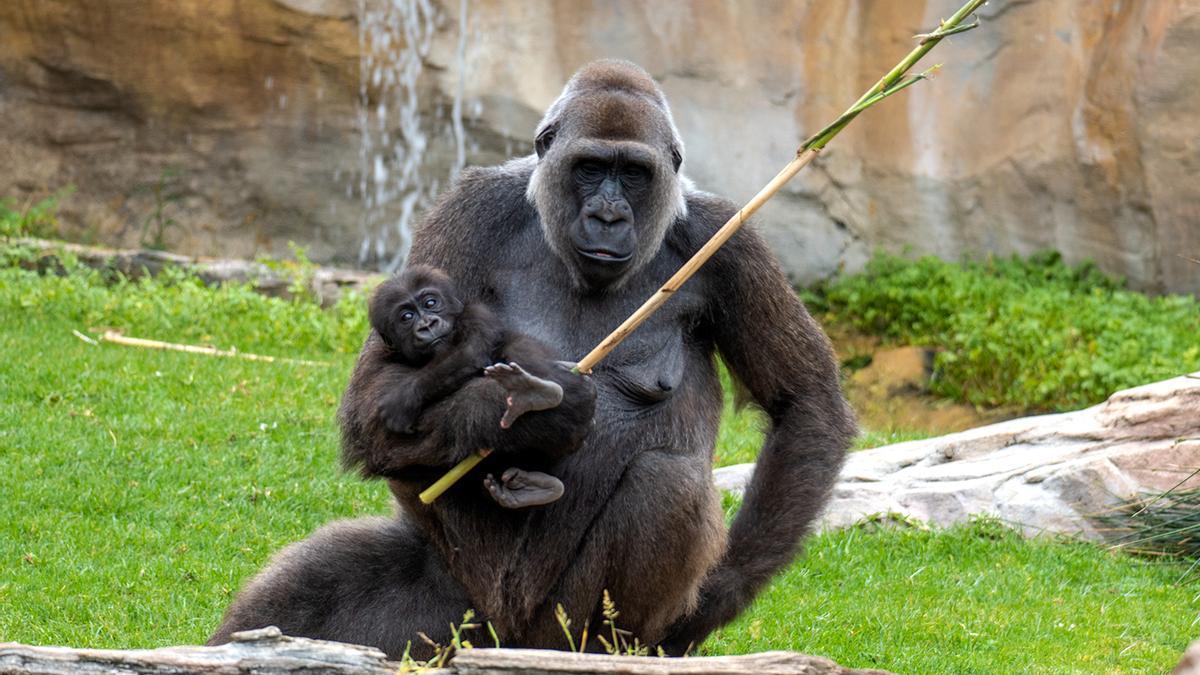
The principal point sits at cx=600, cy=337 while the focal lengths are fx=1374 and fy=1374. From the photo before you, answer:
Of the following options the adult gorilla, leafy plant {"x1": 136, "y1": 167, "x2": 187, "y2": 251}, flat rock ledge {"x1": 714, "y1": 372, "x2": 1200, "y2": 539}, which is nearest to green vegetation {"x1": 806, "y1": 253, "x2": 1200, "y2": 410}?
flat rock ledge {"x1": 714, "y1": 372, "x2": 1200, "y2": 539}

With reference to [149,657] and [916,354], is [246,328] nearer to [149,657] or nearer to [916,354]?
[916,354]

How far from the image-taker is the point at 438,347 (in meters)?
3.88

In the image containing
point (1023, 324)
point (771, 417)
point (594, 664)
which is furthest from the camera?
point (1023, 324)

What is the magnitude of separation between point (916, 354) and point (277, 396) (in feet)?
19.3

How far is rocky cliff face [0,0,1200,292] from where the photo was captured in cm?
1283

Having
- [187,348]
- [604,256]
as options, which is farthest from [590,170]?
[187,348]

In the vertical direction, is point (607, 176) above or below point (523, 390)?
above

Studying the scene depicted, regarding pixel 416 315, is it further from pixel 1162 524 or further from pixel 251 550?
pixel 1162 524

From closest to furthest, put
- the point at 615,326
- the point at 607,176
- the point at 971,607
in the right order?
the point at 607,176
the point at 615,326
the point at 971,607

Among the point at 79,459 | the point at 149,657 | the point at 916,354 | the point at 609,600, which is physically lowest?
the point at 916,354

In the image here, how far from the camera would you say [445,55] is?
13.4 meters

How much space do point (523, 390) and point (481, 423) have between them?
0.19 m

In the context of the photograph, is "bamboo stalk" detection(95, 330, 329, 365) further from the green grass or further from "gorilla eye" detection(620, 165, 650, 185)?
"gorilla eye" detection(620, 165, 650, 185)

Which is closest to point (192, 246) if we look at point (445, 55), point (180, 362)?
point (445, 55)
